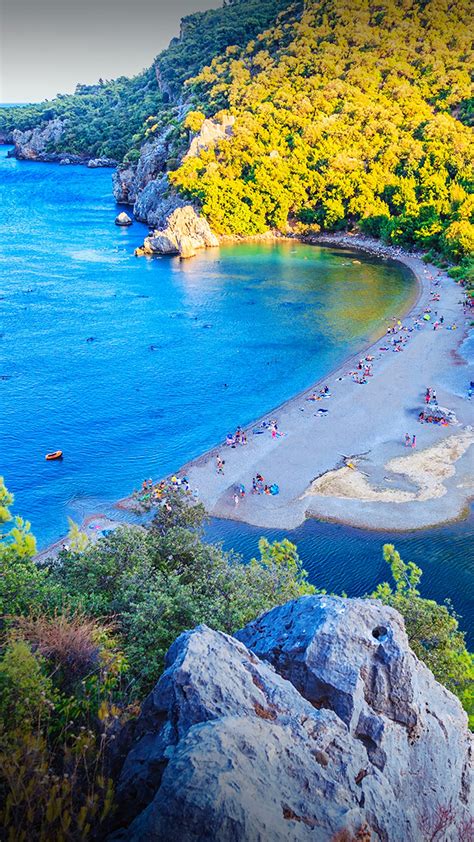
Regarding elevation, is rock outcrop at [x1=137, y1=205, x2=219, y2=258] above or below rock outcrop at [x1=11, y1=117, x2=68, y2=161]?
below

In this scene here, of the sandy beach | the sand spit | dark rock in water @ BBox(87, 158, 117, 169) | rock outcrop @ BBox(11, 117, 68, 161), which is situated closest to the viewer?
the sandy beach

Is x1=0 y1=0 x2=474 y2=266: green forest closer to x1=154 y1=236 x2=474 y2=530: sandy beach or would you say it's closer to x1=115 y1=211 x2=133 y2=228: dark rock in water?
x1=115 y1=211 x2=133 y2=228: dark rock in water

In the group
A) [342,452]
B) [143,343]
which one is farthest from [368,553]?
[143,343]

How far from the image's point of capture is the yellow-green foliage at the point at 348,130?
92562mm

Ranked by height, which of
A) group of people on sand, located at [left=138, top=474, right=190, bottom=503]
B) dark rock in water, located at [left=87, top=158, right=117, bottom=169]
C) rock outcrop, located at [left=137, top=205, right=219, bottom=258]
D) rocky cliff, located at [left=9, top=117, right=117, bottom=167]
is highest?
rocky cliff, located at [left=9, top=117, right=117, bottom=167]

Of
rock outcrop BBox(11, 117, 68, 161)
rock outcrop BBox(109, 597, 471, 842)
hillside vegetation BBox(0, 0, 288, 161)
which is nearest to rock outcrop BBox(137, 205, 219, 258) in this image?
hillside vegetation BBox(0, 0, 288, 161)

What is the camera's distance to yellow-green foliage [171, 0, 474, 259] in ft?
304

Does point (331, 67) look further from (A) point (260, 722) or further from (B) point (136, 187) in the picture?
(A) point (260, 722)

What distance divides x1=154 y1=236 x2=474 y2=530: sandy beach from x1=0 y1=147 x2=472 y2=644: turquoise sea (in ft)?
5.52

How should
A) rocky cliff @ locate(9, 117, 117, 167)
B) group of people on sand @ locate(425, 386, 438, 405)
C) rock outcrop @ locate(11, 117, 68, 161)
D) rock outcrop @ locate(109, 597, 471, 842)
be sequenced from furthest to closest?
rock outcrop @ locate(11, 117, 68, 161)
rocky cliff @ locate(9, 117, 117, 167)
group of people on sand @ locate(425, 386, 438, 405)
rock outcrop @ locate(109, 597, 471, 842)

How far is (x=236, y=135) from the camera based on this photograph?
106 meters

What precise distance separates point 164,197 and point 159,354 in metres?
56.7

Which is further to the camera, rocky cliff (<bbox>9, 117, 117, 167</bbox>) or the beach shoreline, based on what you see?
rocky cliff (<bbox>9, 117, 117, 167</bbox>)

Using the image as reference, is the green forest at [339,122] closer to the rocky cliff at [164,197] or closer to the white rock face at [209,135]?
the white rock face at [209,135]
